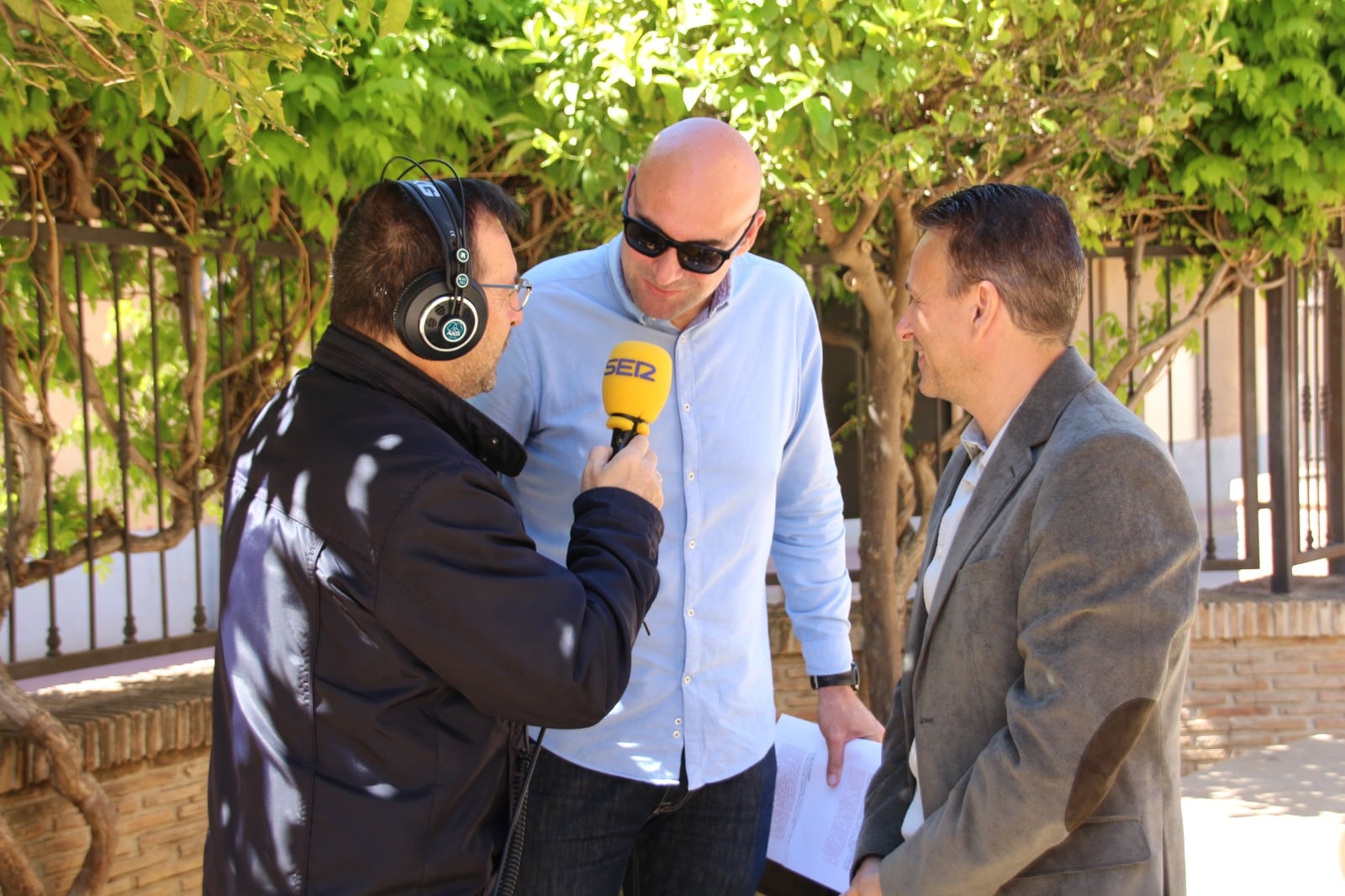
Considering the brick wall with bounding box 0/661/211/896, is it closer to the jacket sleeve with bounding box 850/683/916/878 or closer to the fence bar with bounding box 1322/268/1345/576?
the jacket sleeve with bounding box 850/683/916/878

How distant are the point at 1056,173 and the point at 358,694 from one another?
467cm

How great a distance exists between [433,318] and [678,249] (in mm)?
701

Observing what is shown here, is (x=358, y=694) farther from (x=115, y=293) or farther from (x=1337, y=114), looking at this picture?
(x=1337, y=114)

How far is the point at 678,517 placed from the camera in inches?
95.0

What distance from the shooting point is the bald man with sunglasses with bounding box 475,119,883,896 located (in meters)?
2.32

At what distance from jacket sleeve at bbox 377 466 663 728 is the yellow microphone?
0.39 meters

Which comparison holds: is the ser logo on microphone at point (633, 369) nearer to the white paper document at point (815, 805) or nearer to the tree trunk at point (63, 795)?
the white paper document at point (815, 805)

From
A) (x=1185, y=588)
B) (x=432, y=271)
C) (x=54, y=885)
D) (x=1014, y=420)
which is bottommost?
(x=54, y=885)

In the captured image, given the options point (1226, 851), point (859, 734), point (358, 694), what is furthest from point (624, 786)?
point (1226, 851)

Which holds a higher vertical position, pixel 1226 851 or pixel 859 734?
pixel 859 734

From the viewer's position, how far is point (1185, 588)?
5.57 feet

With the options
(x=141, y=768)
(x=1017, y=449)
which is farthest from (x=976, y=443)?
(x=141, y=768)

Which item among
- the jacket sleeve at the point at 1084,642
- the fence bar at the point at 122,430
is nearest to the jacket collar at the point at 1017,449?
the jacket sleeve at the point at 1084,642

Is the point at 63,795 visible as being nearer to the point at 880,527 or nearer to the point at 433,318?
the point at 433,318
